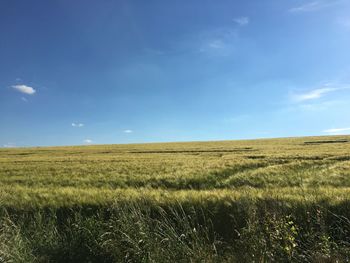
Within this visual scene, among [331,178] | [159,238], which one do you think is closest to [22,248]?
[159,238]

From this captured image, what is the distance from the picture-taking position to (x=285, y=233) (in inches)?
206

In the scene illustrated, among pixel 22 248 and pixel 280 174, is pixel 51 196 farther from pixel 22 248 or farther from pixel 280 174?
pixel 280 174

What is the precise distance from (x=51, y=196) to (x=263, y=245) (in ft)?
26.1

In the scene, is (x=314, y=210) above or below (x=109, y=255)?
above

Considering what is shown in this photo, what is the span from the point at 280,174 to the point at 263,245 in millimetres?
14925

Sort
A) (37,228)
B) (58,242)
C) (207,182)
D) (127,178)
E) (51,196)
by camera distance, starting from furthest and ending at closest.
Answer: (127,178)
(207,182)
(51,196)
(37,228)
(58,242)

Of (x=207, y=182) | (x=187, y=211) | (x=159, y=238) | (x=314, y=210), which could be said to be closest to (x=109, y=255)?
(x=159, y=238)

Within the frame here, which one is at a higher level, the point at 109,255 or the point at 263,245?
the point at 263,245

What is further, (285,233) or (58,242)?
(58,242)

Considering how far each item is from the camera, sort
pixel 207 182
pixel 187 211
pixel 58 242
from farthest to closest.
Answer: pixel 207 182, pixel 187 211, pixel 58 242

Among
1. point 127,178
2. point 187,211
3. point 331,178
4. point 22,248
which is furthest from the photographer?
point 127,178

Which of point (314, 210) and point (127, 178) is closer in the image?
point (314, 210)

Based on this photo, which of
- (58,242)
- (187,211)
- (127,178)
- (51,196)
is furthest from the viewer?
(127,178)

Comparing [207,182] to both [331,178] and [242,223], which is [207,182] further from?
[242,223]
